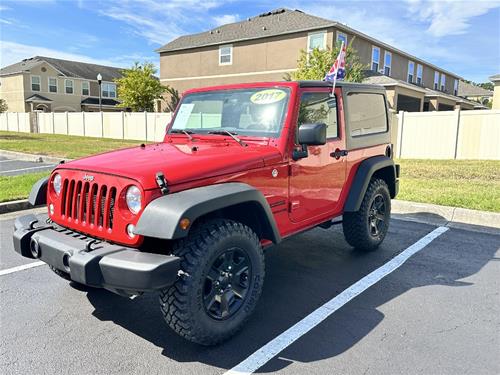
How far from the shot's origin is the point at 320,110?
3984 mm

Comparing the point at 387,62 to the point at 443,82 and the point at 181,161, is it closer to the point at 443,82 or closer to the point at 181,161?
the point at 443,82

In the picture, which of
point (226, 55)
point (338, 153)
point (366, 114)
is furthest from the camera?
point (226, 55)

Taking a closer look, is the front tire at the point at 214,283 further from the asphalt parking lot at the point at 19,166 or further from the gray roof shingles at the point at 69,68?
the gray roof shingles at the point at 69,68

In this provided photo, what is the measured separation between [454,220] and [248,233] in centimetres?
471

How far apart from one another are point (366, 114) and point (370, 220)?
1.26m

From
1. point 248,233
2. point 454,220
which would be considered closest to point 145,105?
point 454,220

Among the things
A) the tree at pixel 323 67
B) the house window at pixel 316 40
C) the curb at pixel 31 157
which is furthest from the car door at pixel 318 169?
the house window at pixel 316 40

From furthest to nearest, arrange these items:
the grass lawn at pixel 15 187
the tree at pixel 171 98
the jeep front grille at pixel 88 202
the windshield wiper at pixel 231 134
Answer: the tree at pixel 171 98
the grass lawn at pixel 15 187
the windshield wiper at pixel 231 134
the jeep front grille at pixel 88 202

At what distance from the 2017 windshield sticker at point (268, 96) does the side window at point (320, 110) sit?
0.20 metres

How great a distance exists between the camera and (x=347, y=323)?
125 inches

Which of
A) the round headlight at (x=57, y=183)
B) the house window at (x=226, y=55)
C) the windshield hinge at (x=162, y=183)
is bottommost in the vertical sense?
the round headlight at (x=57, y=183)

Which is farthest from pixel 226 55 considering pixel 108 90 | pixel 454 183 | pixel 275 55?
pixel 108 90

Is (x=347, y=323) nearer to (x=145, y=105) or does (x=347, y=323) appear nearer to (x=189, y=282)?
(x=189, y=282)

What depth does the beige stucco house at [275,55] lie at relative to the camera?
22812mm
